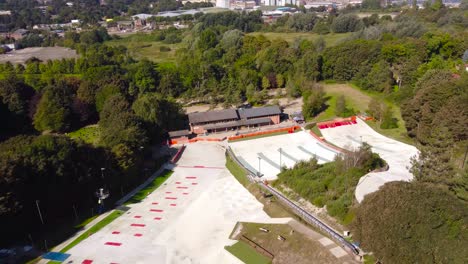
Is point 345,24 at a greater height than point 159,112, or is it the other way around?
point 345,24

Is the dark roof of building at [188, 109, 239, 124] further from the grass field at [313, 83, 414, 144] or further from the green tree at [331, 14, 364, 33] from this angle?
the green tree at [331, 14, 364, 33]

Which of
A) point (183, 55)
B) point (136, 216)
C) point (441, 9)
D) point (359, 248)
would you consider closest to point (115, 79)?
point (183, 55)

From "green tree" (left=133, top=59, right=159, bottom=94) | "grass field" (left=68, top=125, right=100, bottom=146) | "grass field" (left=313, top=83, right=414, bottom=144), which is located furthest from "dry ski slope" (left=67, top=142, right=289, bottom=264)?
"green tree" (left=133, top=59, right=159, bottom=94)

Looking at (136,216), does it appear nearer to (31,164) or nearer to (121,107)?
(31,164)

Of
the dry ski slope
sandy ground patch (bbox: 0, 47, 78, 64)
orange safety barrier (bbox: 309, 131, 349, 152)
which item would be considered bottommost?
the dry ski slope

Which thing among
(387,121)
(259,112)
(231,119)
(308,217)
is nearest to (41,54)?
(231,119)

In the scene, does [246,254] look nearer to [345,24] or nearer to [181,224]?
[181,224]
